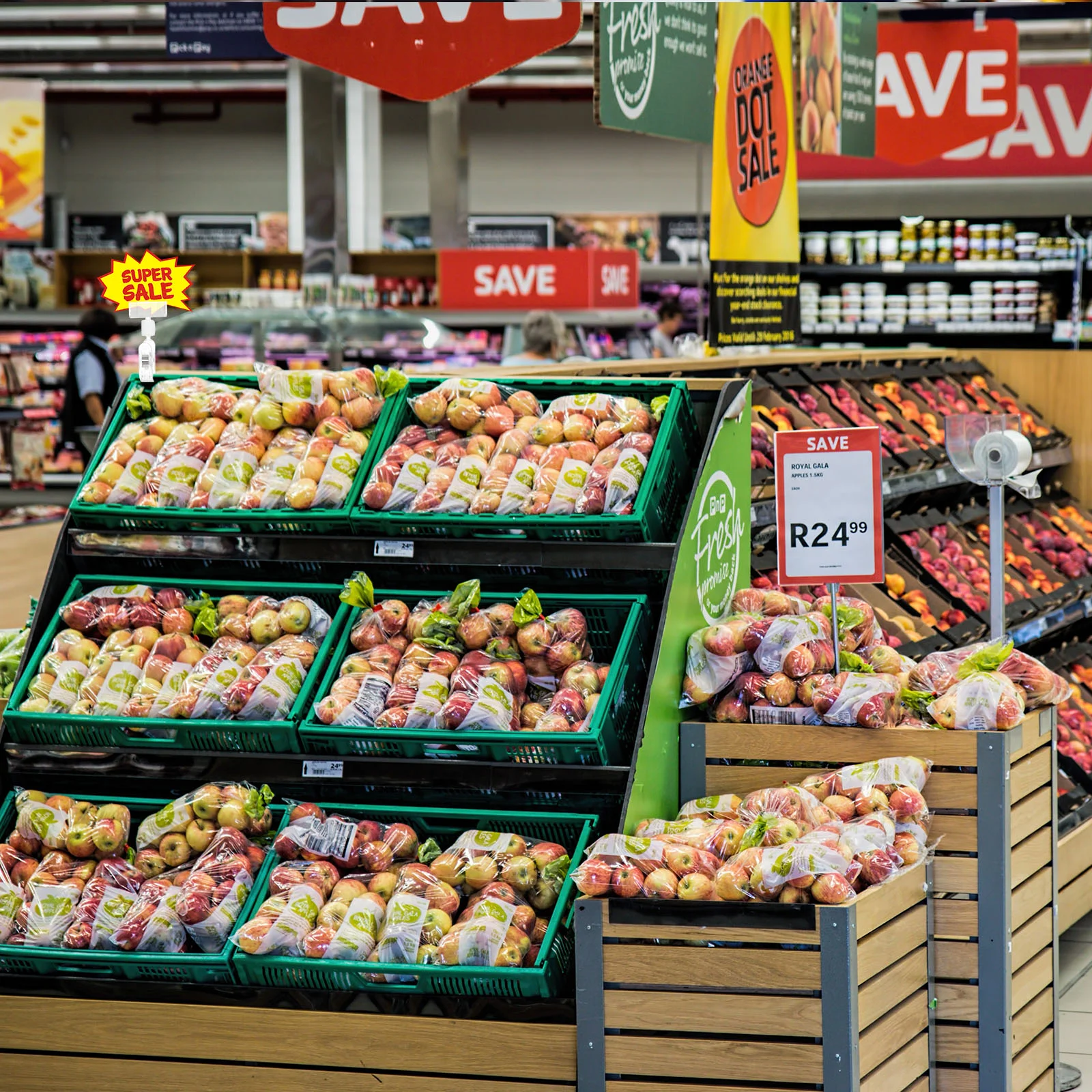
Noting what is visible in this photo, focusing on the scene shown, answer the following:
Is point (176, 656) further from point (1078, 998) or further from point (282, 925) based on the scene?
point (1078, 998)

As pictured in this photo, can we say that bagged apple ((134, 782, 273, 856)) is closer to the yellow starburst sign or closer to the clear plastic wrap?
the clear plastic wrap

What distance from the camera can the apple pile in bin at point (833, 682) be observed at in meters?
3.12

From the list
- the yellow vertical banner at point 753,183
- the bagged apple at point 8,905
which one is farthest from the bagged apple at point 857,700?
the yellow vertical banner at point 753,183

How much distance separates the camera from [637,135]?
18375mm

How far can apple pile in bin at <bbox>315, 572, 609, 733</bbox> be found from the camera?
9.89 feet

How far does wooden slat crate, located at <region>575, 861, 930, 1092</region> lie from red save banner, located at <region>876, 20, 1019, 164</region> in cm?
587

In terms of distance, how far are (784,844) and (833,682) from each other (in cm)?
50

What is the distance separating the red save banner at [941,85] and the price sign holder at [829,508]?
5.00 m

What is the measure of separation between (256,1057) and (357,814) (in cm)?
49

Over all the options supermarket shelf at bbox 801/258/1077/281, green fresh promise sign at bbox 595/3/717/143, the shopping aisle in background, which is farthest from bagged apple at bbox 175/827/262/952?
supermarket shelf at bbox 801/258/1077/281

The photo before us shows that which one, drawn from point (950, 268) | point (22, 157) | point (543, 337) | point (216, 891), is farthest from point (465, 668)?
point (950, 268)

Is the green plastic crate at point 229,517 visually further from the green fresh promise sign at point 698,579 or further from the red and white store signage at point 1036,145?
the red and white store signage at point 1036,145

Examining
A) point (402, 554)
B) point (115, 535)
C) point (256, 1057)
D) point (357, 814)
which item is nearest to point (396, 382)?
point (402, 554)

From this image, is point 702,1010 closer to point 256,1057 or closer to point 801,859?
point 801,859
